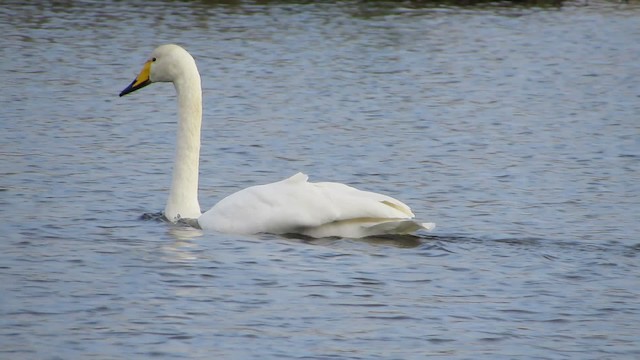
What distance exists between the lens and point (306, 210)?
9.62 meters

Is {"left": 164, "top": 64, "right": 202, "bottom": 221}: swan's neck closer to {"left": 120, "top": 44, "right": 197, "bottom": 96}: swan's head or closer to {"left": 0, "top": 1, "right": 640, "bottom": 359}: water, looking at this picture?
{"left": 120, "top": 44, "right": 197, "bottom": 96}: swan's head

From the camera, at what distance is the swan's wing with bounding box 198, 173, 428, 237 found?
9.52 meters

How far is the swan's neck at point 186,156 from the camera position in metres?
10.5

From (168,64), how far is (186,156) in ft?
2.54

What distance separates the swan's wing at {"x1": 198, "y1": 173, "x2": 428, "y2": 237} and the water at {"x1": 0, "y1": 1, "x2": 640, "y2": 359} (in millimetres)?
132

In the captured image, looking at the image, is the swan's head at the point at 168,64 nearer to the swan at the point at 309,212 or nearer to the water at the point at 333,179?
the water at the point at 333,179

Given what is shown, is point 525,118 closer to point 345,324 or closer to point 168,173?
point 168,173

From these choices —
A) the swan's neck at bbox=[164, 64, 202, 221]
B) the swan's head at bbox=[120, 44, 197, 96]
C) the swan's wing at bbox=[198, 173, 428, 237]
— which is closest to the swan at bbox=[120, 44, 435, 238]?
the swan's wing at bbox=[198, 173, 428, 237]

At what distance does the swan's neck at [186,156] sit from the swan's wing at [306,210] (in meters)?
0.62

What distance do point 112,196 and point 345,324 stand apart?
429 cm

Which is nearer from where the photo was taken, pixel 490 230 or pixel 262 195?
pixel 262 195

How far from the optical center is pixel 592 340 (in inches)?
301

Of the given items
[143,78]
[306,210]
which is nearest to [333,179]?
[143,78]

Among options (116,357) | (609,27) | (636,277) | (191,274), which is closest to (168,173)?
(191,274)
